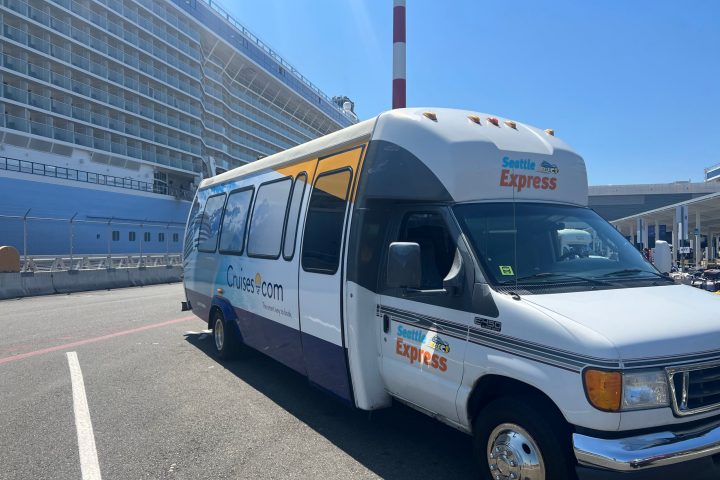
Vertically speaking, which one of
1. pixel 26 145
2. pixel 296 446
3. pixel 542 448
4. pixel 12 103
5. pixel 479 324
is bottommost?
pixel 296 446

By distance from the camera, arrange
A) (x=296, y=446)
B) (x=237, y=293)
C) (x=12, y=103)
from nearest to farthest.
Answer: (x=296, y=446) < (x=237, y=293) < (x=12, y=103)

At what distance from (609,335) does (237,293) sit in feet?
16.7

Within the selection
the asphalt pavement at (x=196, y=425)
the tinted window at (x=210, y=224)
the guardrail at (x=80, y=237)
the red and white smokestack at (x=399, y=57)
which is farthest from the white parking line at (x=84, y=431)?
the guardrail at (x=80, y=237)

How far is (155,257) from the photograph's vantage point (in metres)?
27.8

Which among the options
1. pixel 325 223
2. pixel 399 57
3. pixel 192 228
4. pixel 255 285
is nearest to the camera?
pixel 325 223

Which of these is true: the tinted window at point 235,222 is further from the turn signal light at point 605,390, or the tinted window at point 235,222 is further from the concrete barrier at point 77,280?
the concrete barrier at point 77,280

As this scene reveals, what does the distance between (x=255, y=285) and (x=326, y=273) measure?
1893mm

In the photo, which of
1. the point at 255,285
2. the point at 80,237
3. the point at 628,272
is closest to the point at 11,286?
the point at 255,285

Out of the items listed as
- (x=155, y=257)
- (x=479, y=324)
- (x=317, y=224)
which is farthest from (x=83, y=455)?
(x=155, y=257)

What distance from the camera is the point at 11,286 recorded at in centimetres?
1576

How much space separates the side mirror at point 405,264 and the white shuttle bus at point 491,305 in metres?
0.01

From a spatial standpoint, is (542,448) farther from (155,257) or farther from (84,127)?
(84,127)

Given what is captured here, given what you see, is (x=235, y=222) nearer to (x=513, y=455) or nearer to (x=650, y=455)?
(x=513, y=455)

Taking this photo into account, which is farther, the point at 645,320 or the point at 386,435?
the point at 386,435
